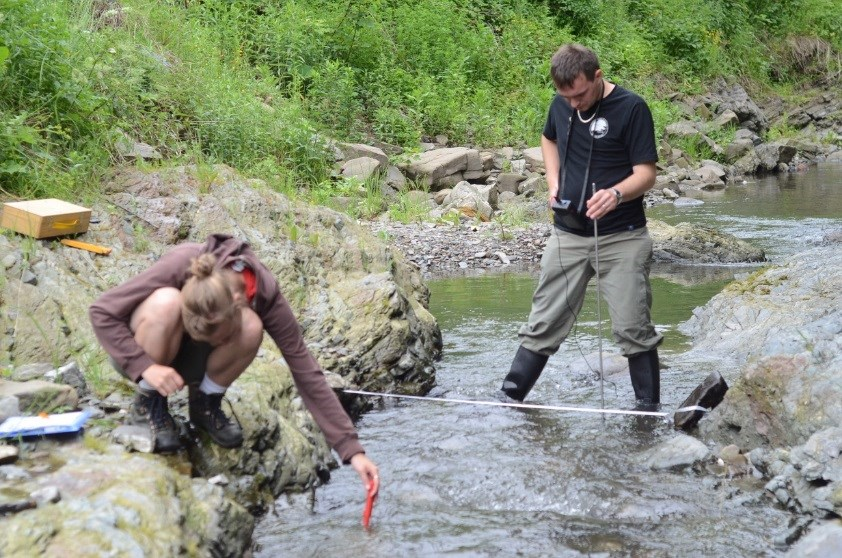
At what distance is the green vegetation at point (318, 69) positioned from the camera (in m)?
6.96

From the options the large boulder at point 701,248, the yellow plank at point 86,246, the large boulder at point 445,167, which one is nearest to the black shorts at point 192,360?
Answer: the yellow plank at point 86,246

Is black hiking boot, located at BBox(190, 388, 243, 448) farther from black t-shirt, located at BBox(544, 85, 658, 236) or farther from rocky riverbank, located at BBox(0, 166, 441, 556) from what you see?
black t-shirt, located at BBox(544, 85, 658, 236)

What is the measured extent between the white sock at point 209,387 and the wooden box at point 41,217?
2094mm

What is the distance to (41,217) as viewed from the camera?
5.33 m

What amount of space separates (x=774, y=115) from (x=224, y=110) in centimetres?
1927

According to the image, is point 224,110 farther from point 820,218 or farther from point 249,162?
point 820,218

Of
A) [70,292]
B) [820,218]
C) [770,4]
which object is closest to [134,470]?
[70,292]

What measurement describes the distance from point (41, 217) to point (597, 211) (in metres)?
2.96

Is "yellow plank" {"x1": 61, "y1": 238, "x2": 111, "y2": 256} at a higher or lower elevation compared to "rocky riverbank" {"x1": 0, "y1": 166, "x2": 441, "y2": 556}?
higher

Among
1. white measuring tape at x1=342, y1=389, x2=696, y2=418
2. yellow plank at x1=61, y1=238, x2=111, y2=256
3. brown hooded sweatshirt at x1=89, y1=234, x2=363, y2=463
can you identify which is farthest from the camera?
yellow plank at x1=61, y1=238, x2=111, y2=256

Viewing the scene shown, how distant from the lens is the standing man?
5047 millimetres

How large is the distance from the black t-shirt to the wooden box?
2752mm

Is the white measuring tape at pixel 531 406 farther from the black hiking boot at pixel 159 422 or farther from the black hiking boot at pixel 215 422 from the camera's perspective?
the black hiking boot at pixel 159 422

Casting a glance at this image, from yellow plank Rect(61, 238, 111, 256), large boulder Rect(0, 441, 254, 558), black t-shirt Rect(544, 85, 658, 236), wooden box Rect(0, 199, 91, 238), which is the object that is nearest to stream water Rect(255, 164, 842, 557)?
large boulder Rect(0, 441, 254, 558)
